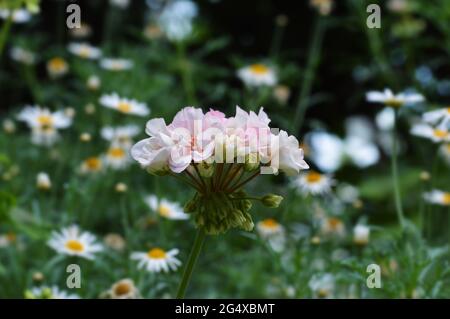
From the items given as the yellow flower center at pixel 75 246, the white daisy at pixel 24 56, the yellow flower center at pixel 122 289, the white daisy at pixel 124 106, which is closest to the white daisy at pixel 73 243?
the yellow flower center at pixel 75 246

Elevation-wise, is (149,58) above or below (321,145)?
above

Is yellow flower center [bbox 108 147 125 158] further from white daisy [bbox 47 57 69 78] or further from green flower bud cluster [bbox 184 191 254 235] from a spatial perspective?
green flower bud cluster [bbox 184 191 254 235]

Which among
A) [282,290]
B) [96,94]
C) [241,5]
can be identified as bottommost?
[282,290]

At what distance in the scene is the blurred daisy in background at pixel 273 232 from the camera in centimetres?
211

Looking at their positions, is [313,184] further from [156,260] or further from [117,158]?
[156,260]

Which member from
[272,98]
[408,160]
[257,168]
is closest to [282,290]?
[257,168]

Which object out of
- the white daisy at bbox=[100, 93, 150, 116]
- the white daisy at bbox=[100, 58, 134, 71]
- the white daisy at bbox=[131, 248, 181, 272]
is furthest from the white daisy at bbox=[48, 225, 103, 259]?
the white daisy at bbox=[100, 58, 134, 71]

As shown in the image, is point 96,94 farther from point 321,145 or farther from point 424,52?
point 424,52

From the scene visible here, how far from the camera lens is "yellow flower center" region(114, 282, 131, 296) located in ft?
4.94

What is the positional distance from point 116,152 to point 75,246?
0.57 m

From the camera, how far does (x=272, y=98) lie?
10.0 ft

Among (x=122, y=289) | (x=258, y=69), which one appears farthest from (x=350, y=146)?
(x=122, y=289)

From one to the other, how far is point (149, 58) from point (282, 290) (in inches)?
69.0

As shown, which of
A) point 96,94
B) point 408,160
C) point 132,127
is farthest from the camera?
point 408,160
